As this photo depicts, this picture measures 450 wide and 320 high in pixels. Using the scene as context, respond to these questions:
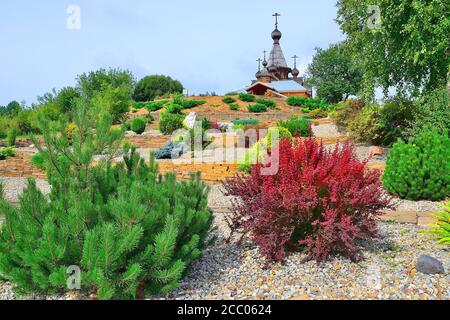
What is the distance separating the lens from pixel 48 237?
315 centimetres

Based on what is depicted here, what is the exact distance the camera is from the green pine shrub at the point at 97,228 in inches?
124

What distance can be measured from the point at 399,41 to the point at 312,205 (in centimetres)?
913

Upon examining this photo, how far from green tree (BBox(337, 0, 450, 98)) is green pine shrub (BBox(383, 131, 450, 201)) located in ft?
13.2

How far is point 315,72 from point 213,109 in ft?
64.5

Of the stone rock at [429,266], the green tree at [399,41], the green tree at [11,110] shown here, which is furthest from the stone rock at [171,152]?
the green tree at [11,110]

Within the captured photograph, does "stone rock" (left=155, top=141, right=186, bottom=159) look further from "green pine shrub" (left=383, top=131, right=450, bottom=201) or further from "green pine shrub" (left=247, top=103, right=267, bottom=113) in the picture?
"green pine shrub" (left=247, top=103, right=267, bottom=113)

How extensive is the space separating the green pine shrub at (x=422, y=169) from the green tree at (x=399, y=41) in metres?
4.02

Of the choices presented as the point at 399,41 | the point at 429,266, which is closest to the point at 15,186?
the point at 429,266

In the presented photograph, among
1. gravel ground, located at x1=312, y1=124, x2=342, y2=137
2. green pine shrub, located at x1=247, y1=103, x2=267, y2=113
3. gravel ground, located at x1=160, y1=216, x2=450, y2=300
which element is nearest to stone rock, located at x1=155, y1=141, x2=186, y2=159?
gravel ground, located at x1=312, y1=124, x2=342, y2=137

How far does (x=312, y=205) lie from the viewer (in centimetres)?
402

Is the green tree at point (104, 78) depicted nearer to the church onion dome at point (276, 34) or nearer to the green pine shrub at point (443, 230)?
the church onion dome at point (276, 34)

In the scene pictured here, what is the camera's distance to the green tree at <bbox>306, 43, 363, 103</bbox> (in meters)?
44.7
